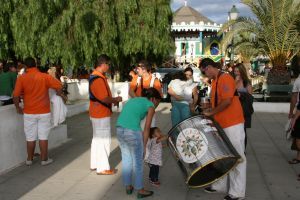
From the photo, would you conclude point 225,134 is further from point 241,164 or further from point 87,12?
point 87,12

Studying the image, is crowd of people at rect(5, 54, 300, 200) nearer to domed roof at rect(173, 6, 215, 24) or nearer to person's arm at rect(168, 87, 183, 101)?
person's arm at rect(168, 87, 183, 101)

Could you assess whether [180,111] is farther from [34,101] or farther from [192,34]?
[192,34]

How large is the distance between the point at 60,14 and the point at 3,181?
37.5 feet

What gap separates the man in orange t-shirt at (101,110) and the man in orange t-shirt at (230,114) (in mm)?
1473

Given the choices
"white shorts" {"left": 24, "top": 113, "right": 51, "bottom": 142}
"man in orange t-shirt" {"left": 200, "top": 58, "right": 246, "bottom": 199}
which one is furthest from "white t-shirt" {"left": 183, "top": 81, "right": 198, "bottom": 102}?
"white shorts" {"left": 24, "top": 113, "right": 51, "bottom": 142}

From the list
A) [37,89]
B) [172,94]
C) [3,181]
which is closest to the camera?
[3,181]

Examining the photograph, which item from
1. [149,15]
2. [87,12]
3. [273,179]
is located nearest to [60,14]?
[87,12]

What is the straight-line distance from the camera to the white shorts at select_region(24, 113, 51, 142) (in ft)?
20.0

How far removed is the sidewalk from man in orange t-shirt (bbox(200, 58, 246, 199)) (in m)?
0.31

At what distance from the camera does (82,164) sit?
21.1ft

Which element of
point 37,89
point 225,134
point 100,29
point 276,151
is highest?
point 100,29

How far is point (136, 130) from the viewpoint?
457 centimetres

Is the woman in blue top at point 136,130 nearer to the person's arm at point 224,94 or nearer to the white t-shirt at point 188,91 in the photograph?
the person's arm at point 224,94

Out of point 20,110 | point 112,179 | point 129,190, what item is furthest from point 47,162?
point 129,190
